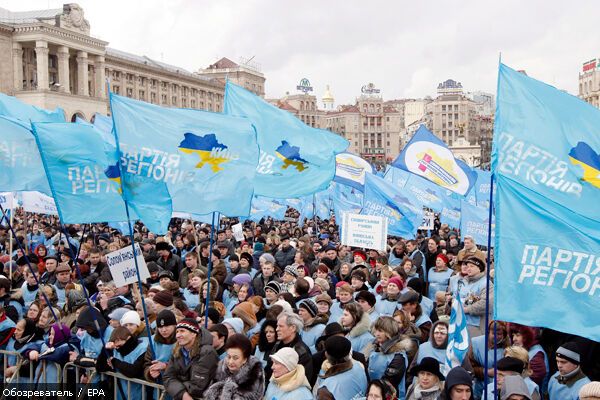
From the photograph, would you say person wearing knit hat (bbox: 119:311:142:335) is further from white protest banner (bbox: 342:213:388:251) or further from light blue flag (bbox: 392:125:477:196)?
light blue flag (bbox: 392:125:477:196)

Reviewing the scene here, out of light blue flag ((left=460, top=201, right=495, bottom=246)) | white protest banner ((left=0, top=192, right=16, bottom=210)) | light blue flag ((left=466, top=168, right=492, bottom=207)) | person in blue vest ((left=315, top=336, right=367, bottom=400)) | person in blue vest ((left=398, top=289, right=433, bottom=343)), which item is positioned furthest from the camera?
light blue flag ((left=466, top=168, right=492, bottom=207))

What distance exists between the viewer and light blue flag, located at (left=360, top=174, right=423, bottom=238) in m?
12.8

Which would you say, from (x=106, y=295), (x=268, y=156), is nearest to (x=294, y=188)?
(x=268, y=156)

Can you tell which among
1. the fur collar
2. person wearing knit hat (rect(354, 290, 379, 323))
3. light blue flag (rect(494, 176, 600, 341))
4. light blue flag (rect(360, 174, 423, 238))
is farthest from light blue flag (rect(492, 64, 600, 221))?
light blue flag (rect(360, 174, 423, 238))

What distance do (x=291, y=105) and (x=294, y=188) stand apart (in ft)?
392

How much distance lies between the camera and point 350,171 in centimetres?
1525

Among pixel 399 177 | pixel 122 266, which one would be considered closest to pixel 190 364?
pixel 122 266

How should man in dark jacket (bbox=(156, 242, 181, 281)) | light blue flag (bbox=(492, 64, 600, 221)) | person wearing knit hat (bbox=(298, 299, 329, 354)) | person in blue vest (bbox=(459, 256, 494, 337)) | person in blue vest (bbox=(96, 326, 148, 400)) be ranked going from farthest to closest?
1. man in dark jacket (bbox=(156, 242, 181, 281))
2. person in blue vest (bbox=(459, 256, 494, 337))
3. person wearing knit hat (bbox=(298, 299, 329, 354))
4. person in blue vest (bbox=(96, 326, 148, 400))
5. light blue flag (bbox=(492, 64, 600, 221))

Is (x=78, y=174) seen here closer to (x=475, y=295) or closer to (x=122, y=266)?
(x=122, y=266)

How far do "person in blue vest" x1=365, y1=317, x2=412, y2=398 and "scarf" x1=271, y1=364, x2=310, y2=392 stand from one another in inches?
41.2

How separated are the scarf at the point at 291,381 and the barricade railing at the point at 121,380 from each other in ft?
3.67

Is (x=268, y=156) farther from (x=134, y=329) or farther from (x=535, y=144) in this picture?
(x=535, y=144)

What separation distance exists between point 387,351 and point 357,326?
0.49 m

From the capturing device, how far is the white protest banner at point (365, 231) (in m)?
11.2
